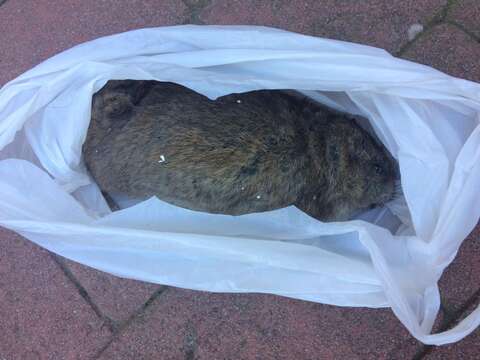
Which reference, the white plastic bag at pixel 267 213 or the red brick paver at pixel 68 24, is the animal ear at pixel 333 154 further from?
the red brick paver at pixel 68 24

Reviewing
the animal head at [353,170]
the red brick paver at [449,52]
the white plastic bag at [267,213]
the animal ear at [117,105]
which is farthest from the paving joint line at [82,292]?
the red brick paver at [449,52]

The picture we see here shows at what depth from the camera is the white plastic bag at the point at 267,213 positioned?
4.70 feet

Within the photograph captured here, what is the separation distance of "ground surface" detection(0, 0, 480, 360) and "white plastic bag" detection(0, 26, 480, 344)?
0.35 metres

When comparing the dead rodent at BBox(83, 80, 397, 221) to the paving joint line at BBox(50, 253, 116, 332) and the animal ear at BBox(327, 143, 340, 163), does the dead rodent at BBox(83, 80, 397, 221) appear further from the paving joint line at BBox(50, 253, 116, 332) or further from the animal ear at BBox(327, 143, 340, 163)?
the paving joint line at BBox(50, 253, 116, 332)

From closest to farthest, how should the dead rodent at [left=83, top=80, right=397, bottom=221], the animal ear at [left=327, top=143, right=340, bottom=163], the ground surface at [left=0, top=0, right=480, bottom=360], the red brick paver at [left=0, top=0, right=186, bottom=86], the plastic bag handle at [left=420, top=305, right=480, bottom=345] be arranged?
the plastic bag handle at [left=420, top=305, right=480, bottom=345] < the dead rodent at [left=83, top=80, right=397, bottom=221] < the animal ear at [left=327, top=143, right=340, bottom=163] < the ground surface at [left=0, top=0, right=480, bottom=360] < the red brick paver at [left=0, top=0, right=186, bottom=86]

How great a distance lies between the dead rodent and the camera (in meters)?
1.46

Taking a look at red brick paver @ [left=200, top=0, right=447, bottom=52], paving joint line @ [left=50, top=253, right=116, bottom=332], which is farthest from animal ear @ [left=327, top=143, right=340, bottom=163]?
paving joint line @ [left=50, top=253, right=116, bottom=332]

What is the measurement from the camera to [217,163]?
1447mm

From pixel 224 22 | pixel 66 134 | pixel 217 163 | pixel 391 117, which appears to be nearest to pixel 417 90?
pixel 391 117

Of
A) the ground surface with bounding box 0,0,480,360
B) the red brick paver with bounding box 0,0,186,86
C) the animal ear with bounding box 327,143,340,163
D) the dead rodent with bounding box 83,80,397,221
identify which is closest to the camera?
the dead rodent with bounding box 83,80,397,221

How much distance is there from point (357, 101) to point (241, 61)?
1.16 ft

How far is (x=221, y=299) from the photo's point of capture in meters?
1.85

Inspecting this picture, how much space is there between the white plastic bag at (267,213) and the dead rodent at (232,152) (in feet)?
0.18

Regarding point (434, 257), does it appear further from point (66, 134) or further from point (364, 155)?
point (66, 134)
